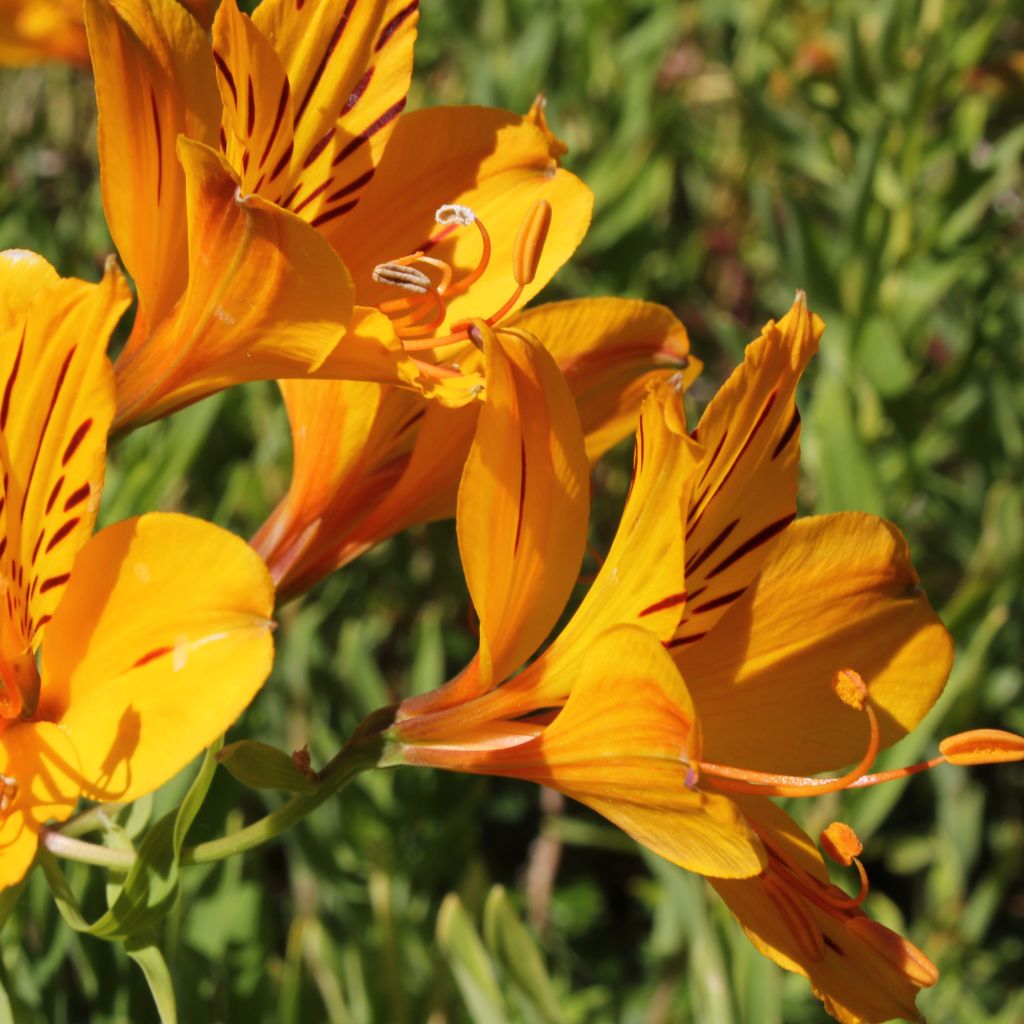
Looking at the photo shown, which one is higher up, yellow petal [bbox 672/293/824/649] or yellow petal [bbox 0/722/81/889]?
yellow petal [bbox 672/293/824/649]

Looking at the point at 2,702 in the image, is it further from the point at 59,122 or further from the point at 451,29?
the point at 59,122

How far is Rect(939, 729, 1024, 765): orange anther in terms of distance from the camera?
775 mm

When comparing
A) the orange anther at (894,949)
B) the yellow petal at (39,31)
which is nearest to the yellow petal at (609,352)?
the orange anther at (894,949)

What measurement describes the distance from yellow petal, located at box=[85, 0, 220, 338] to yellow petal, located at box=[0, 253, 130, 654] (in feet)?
0.27

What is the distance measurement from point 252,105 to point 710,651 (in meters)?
0.43

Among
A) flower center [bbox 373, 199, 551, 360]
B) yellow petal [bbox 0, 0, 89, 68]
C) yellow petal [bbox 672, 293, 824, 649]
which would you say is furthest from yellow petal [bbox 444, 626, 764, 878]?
yellow petal [bbox 0, 0, 89, 68]

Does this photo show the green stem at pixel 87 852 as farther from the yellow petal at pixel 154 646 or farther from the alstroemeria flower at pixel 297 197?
the alstroemeria flower at pixel 297 197

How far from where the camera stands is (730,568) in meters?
0.81

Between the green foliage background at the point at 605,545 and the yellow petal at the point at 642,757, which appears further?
the green foliage background at the point at 605,545

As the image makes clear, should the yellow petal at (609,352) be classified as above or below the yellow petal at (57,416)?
below

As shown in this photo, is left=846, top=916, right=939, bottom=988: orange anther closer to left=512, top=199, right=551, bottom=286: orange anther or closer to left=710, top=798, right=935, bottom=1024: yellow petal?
left=710, top=798, right=935, bottom=1024: yellow petal

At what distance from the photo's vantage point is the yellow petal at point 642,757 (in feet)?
2.22

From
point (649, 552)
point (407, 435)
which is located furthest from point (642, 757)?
point (407, 435)

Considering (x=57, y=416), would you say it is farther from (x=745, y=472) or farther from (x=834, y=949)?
(x=834, y=949)
